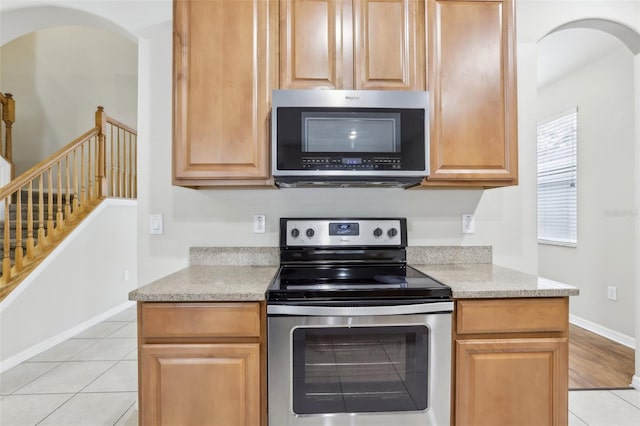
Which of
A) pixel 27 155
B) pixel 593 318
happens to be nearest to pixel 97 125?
pixel 27 155

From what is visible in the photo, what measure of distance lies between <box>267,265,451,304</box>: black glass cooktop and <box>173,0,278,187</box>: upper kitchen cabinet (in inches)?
25.7

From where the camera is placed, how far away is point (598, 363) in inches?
105

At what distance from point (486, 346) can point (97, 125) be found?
4.55 m

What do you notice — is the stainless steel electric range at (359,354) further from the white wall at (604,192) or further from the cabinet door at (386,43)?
the white wall at (604,192)

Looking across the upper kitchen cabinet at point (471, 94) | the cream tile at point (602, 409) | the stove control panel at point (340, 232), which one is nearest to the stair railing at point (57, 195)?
the stove control panel at point (340, 232)

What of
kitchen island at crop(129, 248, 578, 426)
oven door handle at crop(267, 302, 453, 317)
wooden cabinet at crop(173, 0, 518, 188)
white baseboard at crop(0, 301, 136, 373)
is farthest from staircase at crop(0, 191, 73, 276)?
oven door handle at crop(267, 302, 453, 317)

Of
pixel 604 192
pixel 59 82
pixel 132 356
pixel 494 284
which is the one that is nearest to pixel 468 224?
pixel 494 284

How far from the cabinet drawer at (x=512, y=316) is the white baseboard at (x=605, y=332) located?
2227mm

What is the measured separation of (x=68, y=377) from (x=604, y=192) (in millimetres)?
4708

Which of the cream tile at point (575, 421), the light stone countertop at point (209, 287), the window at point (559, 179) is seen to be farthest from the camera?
the window at point (559, 179)

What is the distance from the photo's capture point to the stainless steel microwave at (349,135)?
1631 mm

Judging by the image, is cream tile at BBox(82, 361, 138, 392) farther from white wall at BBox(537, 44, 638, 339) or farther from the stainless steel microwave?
white wall at BBox(537, 44, 638, 339)

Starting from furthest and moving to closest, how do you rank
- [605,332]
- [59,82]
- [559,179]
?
[59,82]
[559,179]
[605,332]

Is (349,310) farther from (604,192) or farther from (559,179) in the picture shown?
(559,179)
